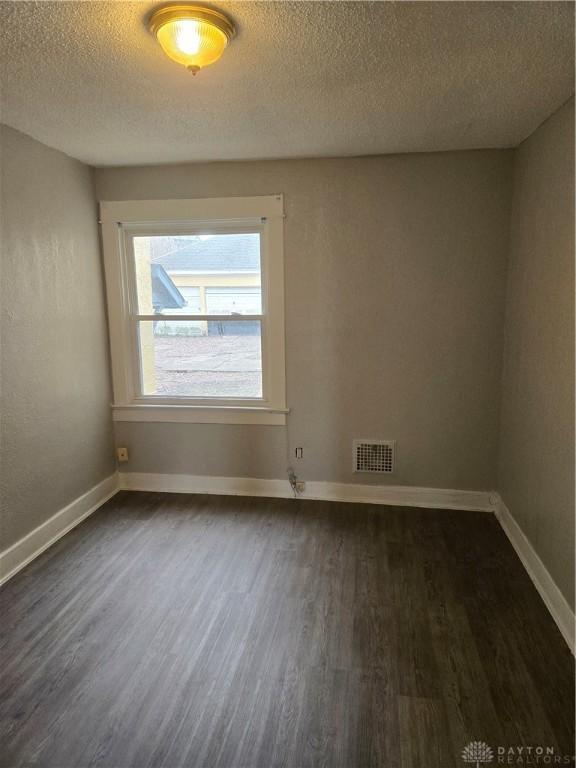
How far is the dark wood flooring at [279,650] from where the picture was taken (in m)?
1.56

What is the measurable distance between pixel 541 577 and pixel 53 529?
2.82 m

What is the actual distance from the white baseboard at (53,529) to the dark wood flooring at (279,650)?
75 mm

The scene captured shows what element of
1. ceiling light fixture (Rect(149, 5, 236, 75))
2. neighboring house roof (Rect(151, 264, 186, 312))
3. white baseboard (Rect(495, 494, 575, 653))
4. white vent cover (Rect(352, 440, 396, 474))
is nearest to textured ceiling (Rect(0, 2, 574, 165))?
ceiling light fixture (Rect(149, 5, 236, 75))

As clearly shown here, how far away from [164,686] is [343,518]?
1.63 metres

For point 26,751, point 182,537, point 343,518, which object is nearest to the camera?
point 26,751

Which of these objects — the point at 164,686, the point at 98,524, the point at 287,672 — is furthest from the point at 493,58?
the point at 98,524

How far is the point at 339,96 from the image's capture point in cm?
208

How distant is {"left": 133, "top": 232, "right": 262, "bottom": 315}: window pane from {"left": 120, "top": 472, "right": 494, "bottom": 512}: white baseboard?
1.29 metres

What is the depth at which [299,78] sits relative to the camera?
191 centimetres

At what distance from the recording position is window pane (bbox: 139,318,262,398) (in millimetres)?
3387

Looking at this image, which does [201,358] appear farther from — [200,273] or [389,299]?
[389,299]

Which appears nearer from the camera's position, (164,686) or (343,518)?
(164,686)

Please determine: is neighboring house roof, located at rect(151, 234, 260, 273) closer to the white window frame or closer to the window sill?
the white window frame

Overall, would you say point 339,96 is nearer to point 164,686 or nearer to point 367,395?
point 367,395
